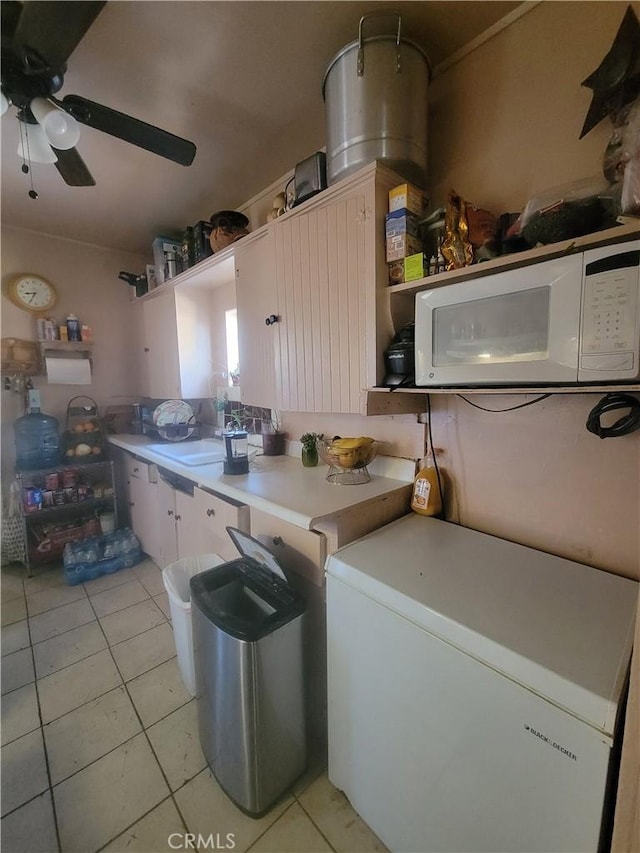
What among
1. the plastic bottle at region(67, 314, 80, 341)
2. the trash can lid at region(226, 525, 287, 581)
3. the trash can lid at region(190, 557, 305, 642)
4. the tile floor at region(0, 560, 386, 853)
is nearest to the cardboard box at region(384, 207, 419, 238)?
the trash can lid at region(226, 525, 287, 581)

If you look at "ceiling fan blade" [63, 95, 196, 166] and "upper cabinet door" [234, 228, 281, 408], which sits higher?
"ceiling fan blade" [63, 95, 196, 166]

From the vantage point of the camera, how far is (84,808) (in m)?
1.07

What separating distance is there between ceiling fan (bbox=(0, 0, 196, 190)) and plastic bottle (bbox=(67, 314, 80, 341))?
58.9 inches

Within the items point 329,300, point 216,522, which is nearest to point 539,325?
point 329,300

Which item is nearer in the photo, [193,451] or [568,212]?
[568,212]

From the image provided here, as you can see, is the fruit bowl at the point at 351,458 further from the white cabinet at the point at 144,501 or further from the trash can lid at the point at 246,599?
the white cabinet at the point at 144,501

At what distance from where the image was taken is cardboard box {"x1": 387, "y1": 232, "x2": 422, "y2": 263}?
1076 millimetres

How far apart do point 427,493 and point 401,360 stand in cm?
50

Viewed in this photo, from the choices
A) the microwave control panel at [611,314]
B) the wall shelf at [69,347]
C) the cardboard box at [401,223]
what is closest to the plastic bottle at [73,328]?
the wall shelf at [69,347]

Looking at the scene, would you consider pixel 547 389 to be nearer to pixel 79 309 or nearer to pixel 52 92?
pixel 52 92

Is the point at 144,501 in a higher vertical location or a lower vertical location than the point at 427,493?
lower

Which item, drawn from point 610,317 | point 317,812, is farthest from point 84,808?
point 610,317

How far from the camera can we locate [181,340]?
240 centimetres

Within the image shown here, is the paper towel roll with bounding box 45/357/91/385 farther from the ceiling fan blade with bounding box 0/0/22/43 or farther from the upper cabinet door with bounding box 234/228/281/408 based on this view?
the ceiling fan blade with bounding box 0/0/22/43
